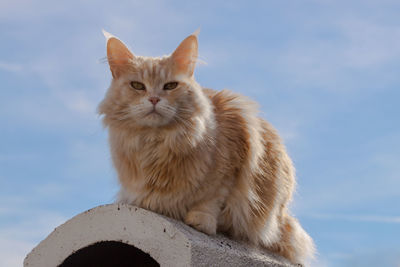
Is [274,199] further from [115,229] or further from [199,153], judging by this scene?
[115,229]

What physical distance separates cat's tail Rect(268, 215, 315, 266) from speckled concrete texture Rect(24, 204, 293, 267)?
38cm

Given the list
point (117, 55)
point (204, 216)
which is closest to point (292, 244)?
point (204, 216)

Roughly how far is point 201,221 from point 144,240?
314 millimetres

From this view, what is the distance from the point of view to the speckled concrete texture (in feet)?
7.39

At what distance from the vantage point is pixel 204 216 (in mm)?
2518

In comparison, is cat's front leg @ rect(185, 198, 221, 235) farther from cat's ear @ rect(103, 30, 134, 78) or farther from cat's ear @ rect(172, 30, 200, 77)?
cat's ear @ rect(103, 30, 134, 78)

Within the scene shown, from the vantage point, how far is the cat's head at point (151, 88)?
2.39m

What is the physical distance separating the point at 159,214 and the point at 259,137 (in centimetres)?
77

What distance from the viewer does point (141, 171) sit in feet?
8.30

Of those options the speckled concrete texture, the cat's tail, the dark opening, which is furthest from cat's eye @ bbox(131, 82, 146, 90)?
the cat's tail

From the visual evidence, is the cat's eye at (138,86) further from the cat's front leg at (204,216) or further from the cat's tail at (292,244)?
the cat's tail at (292,244)

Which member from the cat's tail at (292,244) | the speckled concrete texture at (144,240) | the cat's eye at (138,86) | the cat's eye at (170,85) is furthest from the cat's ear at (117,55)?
the cat's tail at (292,244)

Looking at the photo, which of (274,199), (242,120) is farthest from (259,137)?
→ (274,199)

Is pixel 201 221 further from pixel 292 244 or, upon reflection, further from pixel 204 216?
pixel 292 244
